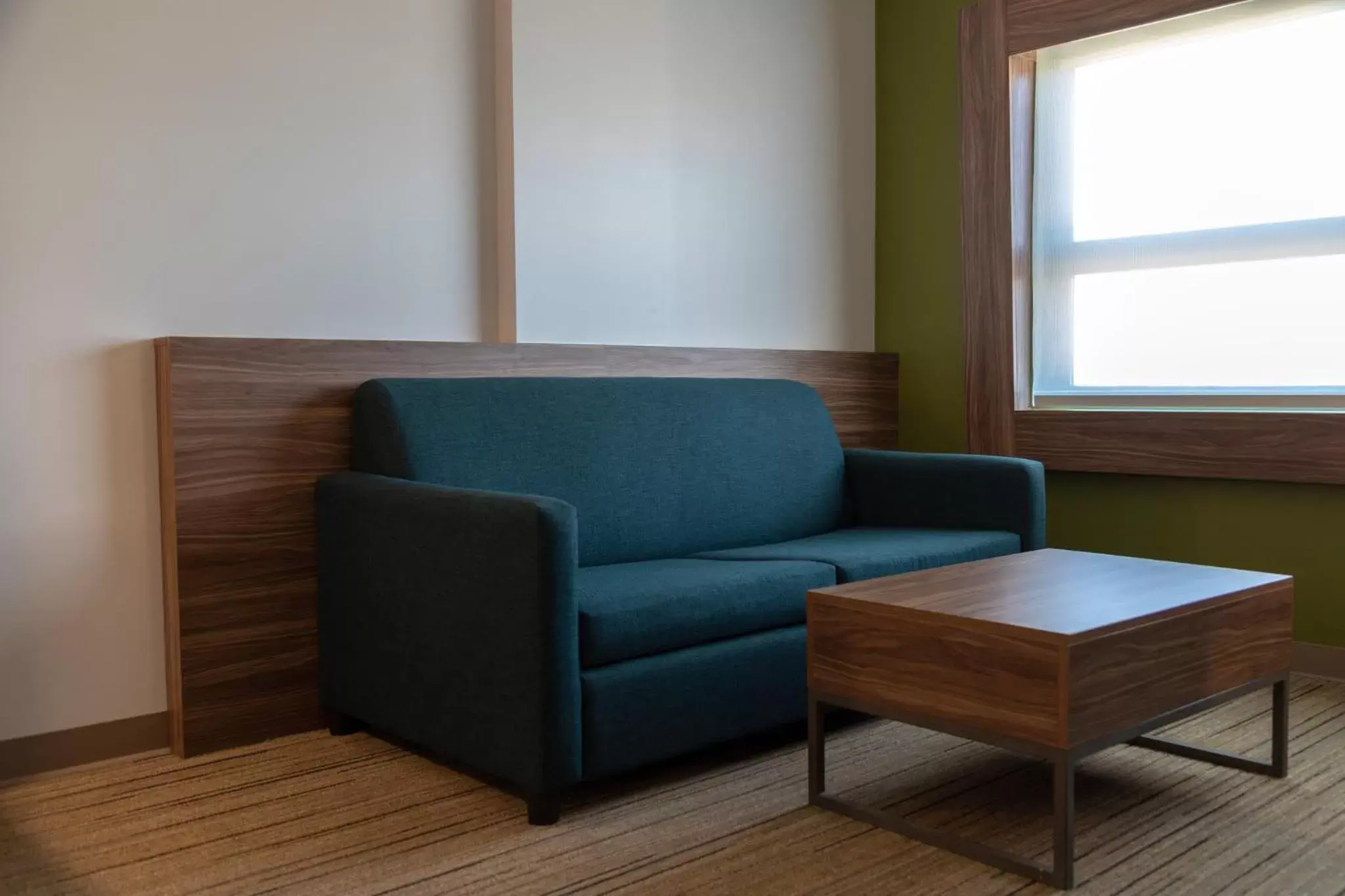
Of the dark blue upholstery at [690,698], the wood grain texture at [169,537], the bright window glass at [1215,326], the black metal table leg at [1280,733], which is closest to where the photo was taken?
the dark blue upholstery at [690,698]

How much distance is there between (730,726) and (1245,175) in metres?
2.60

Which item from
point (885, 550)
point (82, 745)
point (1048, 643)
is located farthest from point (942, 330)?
point (82, 745)

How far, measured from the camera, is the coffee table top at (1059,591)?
7.32 ft

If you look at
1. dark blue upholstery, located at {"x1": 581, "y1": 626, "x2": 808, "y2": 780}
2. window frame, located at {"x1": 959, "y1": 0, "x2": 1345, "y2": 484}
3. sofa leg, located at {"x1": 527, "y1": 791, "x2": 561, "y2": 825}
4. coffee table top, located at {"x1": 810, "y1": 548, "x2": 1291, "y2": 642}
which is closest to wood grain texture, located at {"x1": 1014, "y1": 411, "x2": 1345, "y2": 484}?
window frame, located at {"x1": 959, "y1": 0, "x2": 1345, "y2": 484}

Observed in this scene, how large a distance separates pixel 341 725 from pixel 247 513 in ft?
2.02

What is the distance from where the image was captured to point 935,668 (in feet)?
7.52

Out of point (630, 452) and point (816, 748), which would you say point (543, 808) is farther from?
point (630, 452)

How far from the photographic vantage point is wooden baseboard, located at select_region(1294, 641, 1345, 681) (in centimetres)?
363

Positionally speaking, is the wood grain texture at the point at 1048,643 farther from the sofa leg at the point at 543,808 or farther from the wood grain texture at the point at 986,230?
the wood grain texture at the point at 986,230

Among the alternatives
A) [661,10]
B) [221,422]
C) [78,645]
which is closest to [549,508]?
[221,422]

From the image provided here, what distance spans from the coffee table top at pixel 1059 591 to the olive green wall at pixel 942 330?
119 cm

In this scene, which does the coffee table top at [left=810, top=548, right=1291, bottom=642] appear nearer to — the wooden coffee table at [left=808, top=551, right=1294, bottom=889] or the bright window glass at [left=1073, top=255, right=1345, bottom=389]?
the wooden coffee table at [left=808, top=551, right=1294, bottom=889]

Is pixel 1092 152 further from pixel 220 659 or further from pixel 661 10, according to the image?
pixel 220 659

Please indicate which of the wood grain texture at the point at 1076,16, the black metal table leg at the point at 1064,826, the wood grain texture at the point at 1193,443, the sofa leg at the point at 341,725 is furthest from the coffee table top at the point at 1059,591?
the wood grain texture at the point at 1076,16
